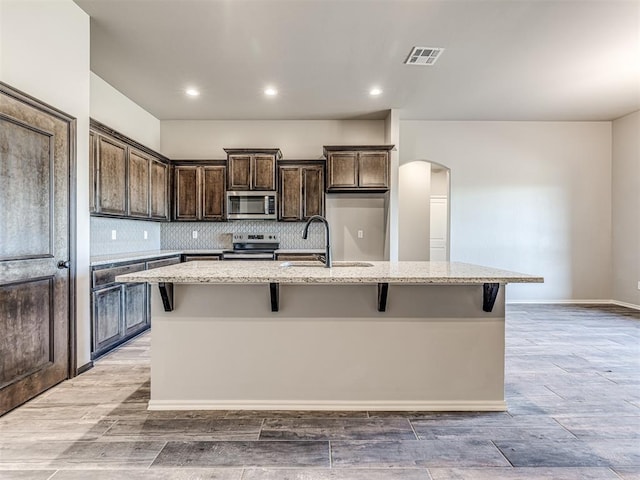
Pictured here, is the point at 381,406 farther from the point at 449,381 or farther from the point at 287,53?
the point at 287,53

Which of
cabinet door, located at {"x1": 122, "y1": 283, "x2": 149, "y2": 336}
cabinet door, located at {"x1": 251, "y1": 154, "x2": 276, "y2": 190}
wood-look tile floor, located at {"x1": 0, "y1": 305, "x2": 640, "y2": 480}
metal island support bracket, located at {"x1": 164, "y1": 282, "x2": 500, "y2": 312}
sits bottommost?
wood-look tile floor, located at {"x1": 0, "y1": 305, "x2": 640, "y2": 480}

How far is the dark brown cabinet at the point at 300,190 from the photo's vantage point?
5.26 m

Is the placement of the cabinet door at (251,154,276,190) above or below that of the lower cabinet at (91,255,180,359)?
above

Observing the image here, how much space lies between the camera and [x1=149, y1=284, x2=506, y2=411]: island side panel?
7.45ft

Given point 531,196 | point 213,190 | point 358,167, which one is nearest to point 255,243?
point 213,190

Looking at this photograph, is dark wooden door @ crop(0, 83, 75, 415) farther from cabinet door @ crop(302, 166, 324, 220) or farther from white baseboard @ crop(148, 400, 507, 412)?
cabinet door @ crop(302, 166, 324, 220)

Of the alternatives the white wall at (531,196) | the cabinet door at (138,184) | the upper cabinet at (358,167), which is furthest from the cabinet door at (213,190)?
the white wall at (531,196)

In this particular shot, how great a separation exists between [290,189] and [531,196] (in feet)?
12.9

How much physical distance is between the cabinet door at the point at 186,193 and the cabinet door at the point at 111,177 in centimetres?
129

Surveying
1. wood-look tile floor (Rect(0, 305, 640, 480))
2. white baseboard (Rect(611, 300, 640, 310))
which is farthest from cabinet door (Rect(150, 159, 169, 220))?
white baseboard (Rect(611, 300, 640, 310))

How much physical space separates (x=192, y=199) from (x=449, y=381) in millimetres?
4375

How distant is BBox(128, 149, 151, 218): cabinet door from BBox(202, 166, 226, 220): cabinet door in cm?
86

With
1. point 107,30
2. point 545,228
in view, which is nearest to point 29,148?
point 107,30

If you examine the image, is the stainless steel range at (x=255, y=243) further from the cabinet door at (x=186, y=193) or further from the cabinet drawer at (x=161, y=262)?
the cabinet drawer at (x=161, y=262)
